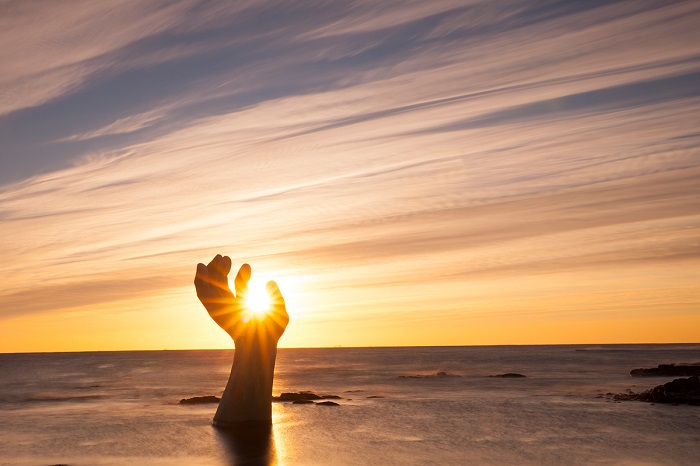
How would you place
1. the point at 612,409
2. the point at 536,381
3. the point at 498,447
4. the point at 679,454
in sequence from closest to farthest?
the point at 679,454 < the point at 498,447 < the point at 612,409 < the point at 536,381

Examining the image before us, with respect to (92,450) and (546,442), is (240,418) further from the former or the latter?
(546,442)

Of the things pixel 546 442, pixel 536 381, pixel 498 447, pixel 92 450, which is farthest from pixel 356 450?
pixel 536 381

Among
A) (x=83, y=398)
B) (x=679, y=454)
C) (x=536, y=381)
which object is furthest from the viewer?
(x=536, y=381)

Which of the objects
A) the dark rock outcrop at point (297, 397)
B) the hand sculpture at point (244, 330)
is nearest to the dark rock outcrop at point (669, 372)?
the dark rock outcrop at point (297, 397)

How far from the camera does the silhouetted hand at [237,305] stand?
99.6 ft

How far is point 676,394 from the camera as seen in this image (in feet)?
147

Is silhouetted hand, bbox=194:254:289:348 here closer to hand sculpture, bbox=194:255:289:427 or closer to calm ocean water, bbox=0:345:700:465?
hand sculpture, bbox=194:255:289:427

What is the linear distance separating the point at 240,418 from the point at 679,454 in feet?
57.7

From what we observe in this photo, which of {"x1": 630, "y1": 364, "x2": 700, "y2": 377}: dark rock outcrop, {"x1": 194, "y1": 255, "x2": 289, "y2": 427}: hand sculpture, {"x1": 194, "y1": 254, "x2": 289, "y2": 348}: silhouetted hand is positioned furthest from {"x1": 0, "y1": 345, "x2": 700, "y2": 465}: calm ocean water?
{"x1": 630, "y1": 364, "x2": 700, "y2": 377}: dark rock outcrop

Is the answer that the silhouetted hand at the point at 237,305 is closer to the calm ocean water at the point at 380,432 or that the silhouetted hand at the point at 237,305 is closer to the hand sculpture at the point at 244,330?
the hand sculpture at the point at 244,330

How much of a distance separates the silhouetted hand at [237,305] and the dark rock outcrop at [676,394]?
26.1 m

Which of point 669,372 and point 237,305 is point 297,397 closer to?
point 237,305

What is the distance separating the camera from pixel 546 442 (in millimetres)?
30609

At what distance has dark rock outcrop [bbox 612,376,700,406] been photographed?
145 feet
